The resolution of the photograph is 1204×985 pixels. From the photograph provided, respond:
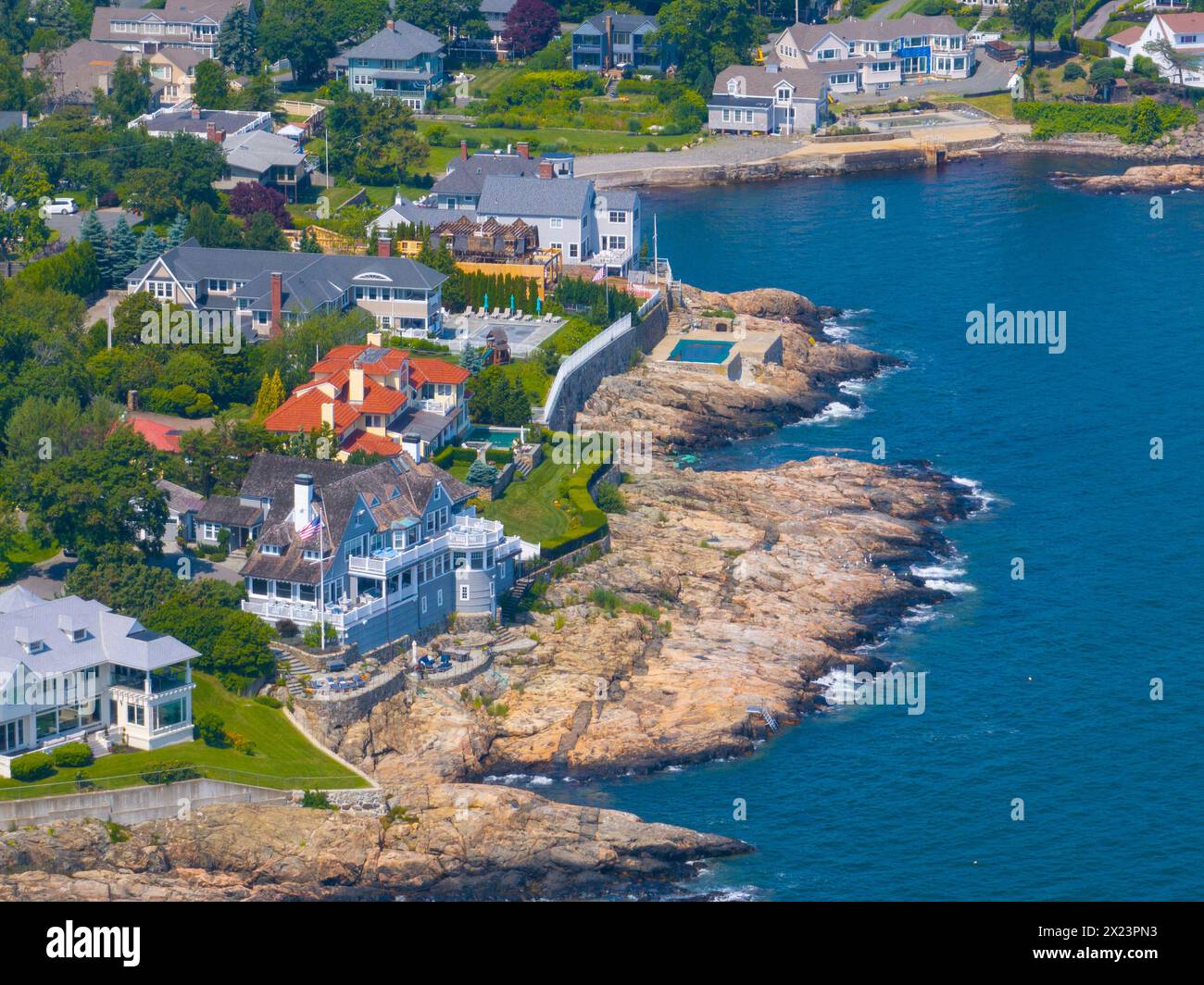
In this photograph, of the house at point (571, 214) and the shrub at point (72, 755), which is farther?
the house at point (571, 214)

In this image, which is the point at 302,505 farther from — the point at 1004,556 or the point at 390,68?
the point at 390,68

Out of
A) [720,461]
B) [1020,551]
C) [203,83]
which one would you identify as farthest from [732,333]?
[203,83]

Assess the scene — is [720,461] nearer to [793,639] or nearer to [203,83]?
[793,639]

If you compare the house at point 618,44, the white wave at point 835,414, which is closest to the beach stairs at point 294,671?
the white wave at point 835,414

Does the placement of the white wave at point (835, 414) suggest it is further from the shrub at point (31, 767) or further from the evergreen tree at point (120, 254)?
the shrub at point (31, 767)

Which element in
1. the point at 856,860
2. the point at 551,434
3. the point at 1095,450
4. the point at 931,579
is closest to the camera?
the point at 856,860

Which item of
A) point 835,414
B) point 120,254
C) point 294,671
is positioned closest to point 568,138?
point 120,254

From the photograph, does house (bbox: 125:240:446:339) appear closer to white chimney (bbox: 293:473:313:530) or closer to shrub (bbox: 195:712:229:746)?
white chimney (bbox: 293:473:313:530)
